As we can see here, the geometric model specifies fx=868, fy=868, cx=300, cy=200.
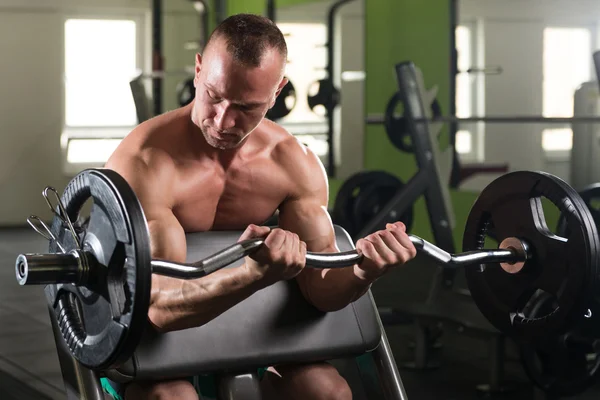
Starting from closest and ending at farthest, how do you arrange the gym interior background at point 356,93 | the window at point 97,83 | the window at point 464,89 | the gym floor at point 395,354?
the gym floor at point 395,354, the gym interior background at point 356,93, the window at point 464,89, the window at point 97,83

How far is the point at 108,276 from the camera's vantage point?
4.15ft

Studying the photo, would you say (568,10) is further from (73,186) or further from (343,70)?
(73,186)

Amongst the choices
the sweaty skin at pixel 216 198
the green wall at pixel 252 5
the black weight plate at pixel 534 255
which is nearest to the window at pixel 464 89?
the green wall at pixel 252 5

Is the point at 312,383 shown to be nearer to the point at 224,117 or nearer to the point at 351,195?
the point at 224,117

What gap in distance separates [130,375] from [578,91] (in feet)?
12.8

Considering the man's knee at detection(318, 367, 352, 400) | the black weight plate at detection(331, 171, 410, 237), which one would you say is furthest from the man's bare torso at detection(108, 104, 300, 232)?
the black weight plate at detection(331, 171, 410, 237)

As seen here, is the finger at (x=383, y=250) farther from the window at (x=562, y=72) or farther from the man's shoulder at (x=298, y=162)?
the window at (x=562, y=72)

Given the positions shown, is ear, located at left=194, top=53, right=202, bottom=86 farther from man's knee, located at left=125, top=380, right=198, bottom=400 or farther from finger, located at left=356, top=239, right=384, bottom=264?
man's knee, located at left=125, top=380, right=198, bottom=400

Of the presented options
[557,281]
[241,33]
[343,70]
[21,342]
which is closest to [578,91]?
[343,70]

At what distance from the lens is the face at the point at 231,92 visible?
1399 millimetres

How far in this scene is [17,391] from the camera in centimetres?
297

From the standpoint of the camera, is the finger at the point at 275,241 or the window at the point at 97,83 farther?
the window at the point at 97,83

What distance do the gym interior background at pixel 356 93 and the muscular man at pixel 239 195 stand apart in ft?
4.77

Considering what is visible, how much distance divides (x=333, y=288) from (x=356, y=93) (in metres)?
5.11
